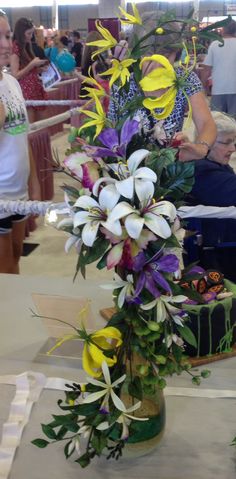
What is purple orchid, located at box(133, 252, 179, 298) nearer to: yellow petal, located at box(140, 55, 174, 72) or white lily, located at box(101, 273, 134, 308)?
white lily, located at box(101, 273, 134, 308)

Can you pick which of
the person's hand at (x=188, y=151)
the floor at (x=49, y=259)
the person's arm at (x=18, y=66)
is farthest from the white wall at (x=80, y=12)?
the person's hand at (x=188, y=151)

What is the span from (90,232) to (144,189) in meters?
0.08

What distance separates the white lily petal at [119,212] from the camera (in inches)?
25.5

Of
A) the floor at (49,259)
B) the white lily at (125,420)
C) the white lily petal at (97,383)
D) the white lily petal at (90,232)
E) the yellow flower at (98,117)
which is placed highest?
the yellow flower at (98,117)

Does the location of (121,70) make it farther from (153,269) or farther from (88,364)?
(88,364)

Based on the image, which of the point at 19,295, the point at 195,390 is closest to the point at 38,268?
the point at 19,295

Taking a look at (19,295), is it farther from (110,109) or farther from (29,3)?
(29,3)

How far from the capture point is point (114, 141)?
70 cm

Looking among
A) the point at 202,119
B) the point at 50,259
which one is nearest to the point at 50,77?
the point at 50,259

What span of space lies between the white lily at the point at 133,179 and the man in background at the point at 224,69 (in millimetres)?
4693

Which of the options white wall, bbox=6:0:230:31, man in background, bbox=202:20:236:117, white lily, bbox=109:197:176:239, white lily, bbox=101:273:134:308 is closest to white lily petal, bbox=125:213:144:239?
white lily, bbox=109:197:176:239

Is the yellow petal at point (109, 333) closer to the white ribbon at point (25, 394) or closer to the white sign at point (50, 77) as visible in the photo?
the white ribbon at point (25, 394)

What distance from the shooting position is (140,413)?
0.81 metres

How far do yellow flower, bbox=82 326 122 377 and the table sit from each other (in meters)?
0.17
